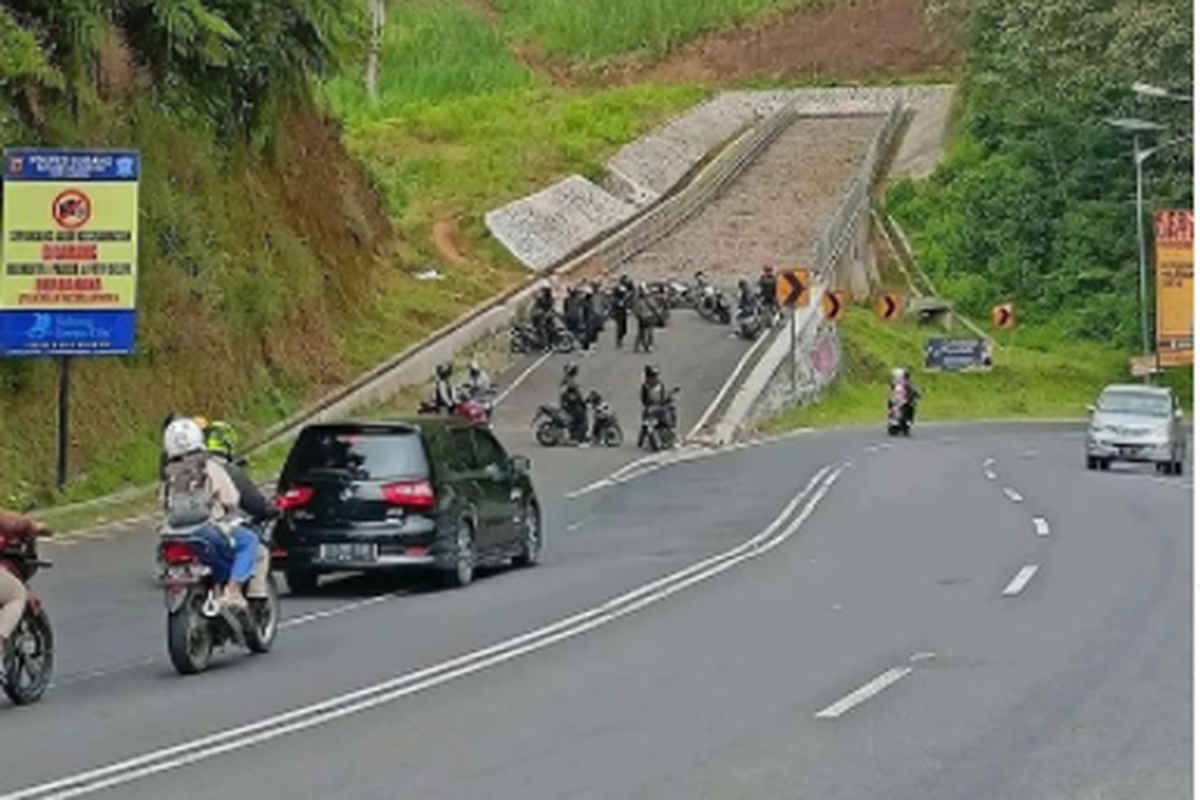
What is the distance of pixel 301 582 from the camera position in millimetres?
22203

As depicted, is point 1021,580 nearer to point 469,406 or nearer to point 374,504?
point 374,504

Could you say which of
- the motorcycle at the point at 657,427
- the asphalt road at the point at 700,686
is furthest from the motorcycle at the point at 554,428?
the asphalt road at the point at 700,686

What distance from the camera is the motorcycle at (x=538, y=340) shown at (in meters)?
54.1

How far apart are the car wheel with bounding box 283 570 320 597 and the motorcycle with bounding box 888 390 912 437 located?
2978 centimetres

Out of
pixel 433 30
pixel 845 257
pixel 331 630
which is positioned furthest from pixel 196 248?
pixel 433 30

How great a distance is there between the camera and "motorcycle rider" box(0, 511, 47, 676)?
46.2 ft

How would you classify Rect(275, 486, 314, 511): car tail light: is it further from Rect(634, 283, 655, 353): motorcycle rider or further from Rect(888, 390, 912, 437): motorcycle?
Rect(634, 283, 655, 353): motorcycle rider

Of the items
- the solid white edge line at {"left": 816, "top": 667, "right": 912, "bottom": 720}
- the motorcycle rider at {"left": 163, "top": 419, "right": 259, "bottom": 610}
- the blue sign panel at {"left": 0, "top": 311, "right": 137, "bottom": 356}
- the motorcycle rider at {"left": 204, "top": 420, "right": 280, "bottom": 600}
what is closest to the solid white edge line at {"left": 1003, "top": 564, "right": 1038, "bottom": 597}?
the solid white edge line at {"left": 816, "top": 667, "right": 912, "bottom": 720}

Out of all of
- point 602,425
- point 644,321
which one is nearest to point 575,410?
point 602,425

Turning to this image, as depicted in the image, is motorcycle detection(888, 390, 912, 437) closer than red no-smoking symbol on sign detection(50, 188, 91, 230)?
No

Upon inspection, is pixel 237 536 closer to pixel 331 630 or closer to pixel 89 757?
pixel 331 630

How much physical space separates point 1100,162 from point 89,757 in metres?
69.0

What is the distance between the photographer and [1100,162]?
3059 inches

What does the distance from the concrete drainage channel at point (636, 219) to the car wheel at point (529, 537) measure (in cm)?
647
